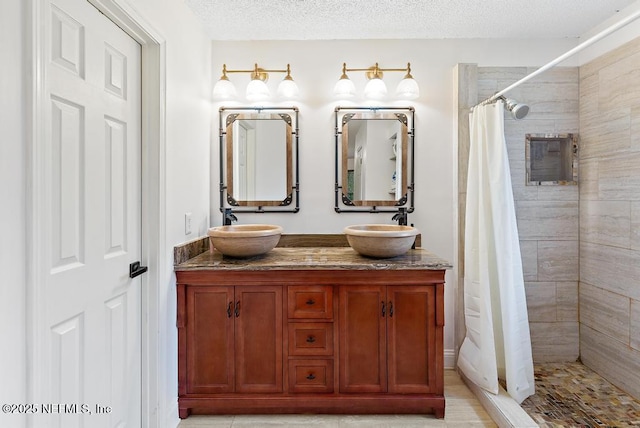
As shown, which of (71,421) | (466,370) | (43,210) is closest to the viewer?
(43,210)

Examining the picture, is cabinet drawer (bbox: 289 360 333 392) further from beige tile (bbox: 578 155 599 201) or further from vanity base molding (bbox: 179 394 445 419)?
beige tile (bbox: 578 155 599 201)

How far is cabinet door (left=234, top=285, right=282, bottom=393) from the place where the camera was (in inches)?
77.5

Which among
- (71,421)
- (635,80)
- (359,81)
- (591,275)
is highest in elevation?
(359,81)

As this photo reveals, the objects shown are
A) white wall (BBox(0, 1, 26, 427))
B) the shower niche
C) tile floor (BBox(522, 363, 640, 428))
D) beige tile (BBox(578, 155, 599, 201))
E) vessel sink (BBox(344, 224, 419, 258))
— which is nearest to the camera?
white wall (BBox(0, 1, 26, 427))

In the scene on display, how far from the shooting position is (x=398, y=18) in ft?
7.47

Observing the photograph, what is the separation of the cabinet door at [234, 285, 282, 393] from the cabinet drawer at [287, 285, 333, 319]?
74mm

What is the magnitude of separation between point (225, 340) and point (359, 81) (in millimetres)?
1996

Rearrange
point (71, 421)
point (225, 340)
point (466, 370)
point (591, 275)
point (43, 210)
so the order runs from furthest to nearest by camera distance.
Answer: point (591, 275), point (466, 370), point (225, 340), point (71, 421), point (43, 210)

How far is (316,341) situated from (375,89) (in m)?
1.74

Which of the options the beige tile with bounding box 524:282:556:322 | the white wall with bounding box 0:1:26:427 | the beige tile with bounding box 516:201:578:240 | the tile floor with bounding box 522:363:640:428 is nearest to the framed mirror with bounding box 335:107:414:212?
the beige tile with bounding box 516:201:578:240

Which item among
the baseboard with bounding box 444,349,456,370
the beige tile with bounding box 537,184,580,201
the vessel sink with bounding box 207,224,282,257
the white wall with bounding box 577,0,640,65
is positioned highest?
the white wall with bounding box 577,0,640,65

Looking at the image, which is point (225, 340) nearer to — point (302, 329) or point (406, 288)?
point (302, 329)

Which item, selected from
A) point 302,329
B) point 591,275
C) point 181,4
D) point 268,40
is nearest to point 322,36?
point 268,40

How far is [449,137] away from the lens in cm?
257
